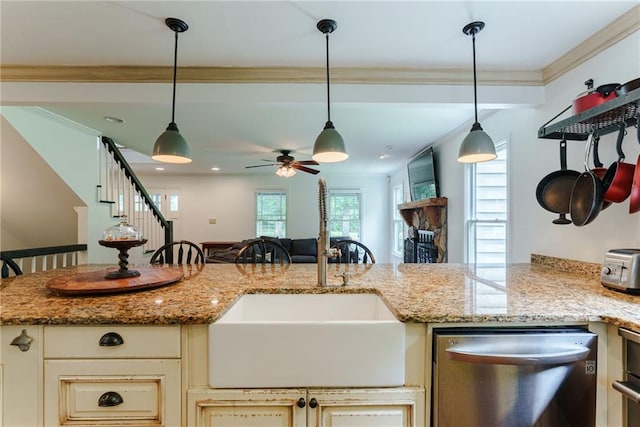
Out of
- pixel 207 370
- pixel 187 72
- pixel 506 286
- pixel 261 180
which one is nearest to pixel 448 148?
pixel 506 286

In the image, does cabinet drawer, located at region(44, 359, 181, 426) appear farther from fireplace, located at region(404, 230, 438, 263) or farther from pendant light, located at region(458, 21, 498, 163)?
fireplace, located at region(404, 230, 438, 263)

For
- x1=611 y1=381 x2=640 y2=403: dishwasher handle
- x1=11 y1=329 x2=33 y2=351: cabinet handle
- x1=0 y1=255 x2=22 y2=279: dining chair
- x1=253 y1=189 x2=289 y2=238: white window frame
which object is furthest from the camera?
x1=253 y1=189 x2=289 y2=238: white window frame

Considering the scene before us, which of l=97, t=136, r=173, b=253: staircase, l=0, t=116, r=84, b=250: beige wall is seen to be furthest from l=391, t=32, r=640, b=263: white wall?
l=0, t=116, r=84, b=250: beige wall

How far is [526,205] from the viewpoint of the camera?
2.35 metres

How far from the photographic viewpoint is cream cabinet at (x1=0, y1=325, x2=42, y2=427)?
40.7 inches

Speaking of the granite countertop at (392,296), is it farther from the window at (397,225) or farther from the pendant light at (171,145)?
the window at (397,225)

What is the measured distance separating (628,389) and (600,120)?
1.22m

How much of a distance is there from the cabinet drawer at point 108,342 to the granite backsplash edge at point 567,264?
2232mm

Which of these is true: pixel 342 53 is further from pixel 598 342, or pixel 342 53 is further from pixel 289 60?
pixel 598 342

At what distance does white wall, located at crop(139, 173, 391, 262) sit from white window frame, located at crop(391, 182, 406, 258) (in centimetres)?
34

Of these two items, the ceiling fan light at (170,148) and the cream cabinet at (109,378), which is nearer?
the cream cabinet at (109,378)

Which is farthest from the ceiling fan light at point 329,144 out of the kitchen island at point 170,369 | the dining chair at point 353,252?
the kitchen island at point 170,369

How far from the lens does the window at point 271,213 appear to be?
7.41 m

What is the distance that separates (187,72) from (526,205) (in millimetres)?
2776
